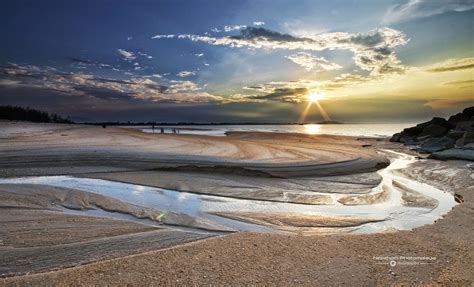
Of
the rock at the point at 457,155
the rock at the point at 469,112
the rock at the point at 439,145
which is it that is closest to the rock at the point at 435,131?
Result: the rock at the point at 469,112

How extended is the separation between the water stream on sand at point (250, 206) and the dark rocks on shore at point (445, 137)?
9628 mm

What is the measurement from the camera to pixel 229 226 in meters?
6.95

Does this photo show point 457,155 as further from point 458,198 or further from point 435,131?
point 435,131

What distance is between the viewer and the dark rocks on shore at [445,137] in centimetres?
1955

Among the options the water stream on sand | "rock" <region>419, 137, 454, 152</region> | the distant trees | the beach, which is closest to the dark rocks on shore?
"rock" <region>419, 137, 454, 152</region>

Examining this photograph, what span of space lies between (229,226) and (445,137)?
29.4 metres

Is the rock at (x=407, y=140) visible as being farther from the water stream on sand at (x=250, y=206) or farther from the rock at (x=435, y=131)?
the water stream on sand at (x=250, y=206)

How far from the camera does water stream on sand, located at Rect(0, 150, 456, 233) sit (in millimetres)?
7380

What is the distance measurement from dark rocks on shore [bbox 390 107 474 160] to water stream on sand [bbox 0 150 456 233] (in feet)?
31.6

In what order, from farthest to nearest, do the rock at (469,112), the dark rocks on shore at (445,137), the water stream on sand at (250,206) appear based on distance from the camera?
the rock at (469,112)
the dark rocks on shore at (445,137)
the water stream on sand at (250,206)

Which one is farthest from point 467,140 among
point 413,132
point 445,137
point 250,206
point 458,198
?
point 250,206

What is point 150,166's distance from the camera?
1455 cm

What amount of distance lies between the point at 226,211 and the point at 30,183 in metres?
7.28

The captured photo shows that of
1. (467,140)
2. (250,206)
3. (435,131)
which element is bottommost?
(250,206)
